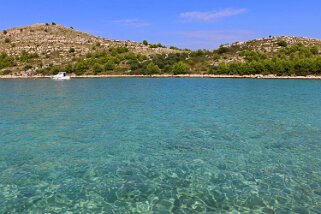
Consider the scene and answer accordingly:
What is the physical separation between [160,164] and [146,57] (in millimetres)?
128389

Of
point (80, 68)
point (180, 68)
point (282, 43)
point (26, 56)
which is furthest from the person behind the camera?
point (26, 56)

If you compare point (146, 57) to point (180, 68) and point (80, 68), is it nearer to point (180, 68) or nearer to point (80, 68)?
point (180, 68)

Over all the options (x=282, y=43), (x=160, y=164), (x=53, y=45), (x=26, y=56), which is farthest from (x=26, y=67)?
(x=160, y=164)

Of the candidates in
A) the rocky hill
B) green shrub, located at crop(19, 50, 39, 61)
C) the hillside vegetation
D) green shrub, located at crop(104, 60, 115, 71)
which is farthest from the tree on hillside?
green shrub, located at crop(19, 50, 39, 61)

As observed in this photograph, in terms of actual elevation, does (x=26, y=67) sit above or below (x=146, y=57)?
below

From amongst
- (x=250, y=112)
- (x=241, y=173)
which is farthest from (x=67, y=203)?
(x=250, y=112)

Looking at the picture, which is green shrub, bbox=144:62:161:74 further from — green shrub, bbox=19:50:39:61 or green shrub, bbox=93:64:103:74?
green shrub, bbox=19:50:39:61

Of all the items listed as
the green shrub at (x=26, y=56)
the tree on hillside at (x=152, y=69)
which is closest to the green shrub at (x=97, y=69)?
the tree on hillside at (x=152, y=69)

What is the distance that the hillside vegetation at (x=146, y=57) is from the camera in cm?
11375

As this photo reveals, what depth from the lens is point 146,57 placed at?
144m

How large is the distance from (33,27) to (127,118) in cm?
18116

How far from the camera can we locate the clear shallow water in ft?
43.9

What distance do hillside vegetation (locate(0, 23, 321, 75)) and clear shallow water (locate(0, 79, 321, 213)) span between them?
84.6 m

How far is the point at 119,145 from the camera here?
882 inches
